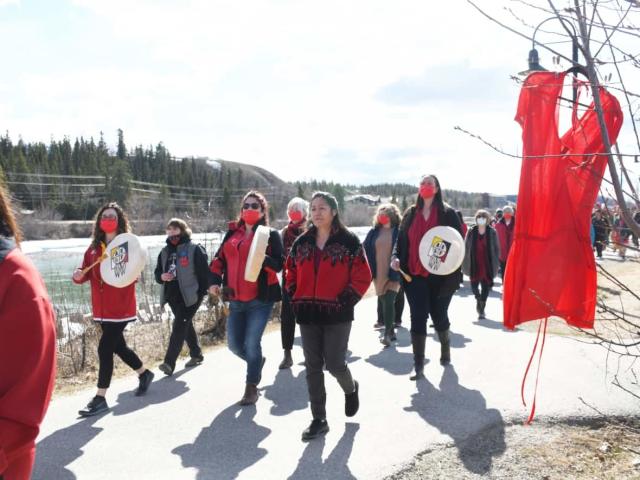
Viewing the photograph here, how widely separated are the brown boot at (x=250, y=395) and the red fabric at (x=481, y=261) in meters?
5.97

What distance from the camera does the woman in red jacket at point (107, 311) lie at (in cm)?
556

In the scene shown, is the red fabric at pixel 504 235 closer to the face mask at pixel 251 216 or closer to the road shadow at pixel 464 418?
the road shadow at pixel 464 418

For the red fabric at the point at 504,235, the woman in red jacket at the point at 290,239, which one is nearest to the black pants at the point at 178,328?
the woman in red jacket at the point at 290,239

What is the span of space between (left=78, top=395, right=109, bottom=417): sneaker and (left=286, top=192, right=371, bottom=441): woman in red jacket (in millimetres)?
2093

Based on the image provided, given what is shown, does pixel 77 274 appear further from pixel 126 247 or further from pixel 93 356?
pixel 93 356

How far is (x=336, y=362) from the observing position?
4.70 meters

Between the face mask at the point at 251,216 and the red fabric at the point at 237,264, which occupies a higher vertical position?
the face mask at the point at 251,216

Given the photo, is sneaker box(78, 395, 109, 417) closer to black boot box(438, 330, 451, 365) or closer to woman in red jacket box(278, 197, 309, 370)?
woman in red jacket box(278, 197, 309, 370)

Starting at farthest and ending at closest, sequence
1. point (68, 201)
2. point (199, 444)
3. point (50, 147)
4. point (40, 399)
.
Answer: point (50, 147) → point (68, 201) → point (199, 444) → point (40, 399)

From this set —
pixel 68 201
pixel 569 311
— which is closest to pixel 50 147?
pixel 68 201

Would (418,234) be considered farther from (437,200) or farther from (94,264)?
(94,264)

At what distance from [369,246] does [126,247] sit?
11.9ft

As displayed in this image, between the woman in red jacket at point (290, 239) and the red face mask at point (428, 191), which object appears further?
the woman in red jacket at point (290, 239)

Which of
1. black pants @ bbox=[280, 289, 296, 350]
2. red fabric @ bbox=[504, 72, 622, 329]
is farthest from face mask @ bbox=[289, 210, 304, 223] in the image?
red fabric @ bbox=[504, 72, 622, 329]
